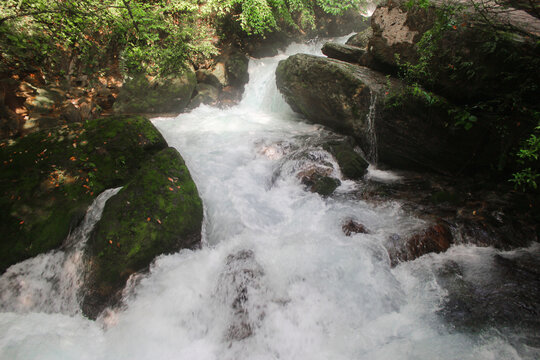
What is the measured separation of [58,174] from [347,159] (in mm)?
5816

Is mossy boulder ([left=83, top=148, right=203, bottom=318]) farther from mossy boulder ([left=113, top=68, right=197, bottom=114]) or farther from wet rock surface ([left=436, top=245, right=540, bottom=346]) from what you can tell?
mossy boulder ([left=113, top=68, right=197, bottom=114])

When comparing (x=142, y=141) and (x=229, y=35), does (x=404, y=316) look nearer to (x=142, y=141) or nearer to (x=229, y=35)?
(x=142, y=141)

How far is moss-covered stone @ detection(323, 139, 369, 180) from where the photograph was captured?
5777mm

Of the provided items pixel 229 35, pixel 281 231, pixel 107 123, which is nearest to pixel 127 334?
pixel 281 231

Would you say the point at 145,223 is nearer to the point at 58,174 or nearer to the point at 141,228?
the point at 141,228

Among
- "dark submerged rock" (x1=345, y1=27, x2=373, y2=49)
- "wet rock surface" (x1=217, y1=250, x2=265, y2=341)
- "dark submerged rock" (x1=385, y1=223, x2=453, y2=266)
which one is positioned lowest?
"wet rock surface" (x1=217, y1=250, x2=265, y2=341)

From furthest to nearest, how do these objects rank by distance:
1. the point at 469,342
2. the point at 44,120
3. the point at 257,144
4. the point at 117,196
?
the point at 257,144 < the point at 44,120 < the point at 117,196 < the point at 469,342

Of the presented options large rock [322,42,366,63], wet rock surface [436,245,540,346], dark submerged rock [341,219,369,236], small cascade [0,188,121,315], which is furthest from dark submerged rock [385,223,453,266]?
large rock [322,42,366,63]

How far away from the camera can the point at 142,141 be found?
4613 millimetres

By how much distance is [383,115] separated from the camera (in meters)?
5.64

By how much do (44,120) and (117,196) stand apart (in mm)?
A: 3979

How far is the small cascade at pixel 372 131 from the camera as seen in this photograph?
5.70m

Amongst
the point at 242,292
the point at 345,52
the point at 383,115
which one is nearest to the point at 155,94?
the point at 345,52

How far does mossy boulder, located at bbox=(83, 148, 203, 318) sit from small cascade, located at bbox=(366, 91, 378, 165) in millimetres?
4620
